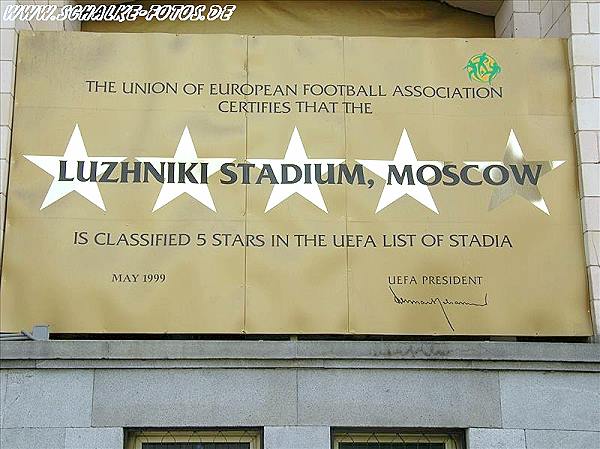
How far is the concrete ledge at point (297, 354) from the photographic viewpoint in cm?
1029

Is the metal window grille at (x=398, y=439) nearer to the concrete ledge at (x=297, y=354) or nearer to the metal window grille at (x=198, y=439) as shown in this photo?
the concrete ledge at (x=297, y=354)

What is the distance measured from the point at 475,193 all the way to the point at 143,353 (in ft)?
13.4

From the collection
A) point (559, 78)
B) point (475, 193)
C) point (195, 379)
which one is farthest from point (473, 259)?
point (195, 379)

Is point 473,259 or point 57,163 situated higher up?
point 57,163

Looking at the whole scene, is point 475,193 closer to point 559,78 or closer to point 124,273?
point 559,78

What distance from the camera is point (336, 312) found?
10867 mm

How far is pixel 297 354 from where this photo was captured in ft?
34.1

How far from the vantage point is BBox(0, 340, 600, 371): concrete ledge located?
10.3 m

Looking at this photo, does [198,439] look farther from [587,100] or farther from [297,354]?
[587,100]
